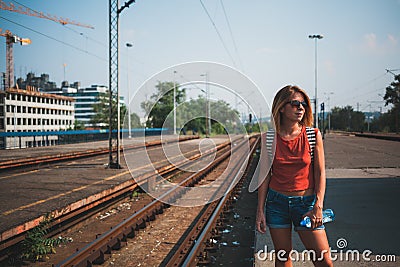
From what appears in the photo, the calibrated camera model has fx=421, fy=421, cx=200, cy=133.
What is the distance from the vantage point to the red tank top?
346cm

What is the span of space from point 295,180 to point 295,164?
0.13 metres

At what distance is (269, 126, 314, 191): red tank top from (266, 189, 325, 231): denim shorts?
9 cm

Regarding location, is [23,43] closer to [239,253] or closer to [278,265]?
[239,253]

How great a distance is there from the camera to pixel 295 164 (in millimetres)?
3465

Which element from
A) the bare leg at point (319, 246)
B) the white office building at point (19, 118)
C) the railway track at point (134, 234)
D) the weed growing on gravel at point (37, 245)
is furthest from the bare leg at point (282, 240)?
the white office building at point (19, 118)

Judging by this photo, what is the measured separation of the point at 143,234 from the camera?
26.2 feet

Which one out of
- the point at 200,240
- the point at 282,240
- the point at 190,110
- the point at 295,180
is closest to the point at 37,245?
the point at 200,240

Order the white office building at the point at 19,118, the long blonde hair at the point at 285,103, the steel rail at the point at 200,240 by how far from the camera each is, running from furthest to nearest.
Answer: the white office building at the point at 19,118 → the steel rail at the point at 200,240 → the long blonde hair at the point at 285,103

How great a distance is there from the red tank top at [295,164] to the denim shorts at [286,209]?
91mm

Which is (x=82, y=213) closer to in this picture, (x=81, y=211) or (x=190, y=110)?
(x=81, y=211)

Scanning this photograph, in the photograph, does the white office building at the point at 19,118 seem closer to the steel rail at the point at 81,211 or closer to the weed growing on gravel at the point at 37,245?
the steel rail at the point at 81,211

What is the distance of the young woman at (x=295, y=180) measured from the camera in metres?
3.43

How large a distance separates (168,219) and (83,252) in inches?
134

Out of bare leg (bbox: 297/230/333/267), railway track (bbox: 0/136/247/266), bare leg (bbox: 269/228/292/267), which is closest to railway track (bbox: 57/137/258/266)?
railway track (bbox: 0/136/247/266)
